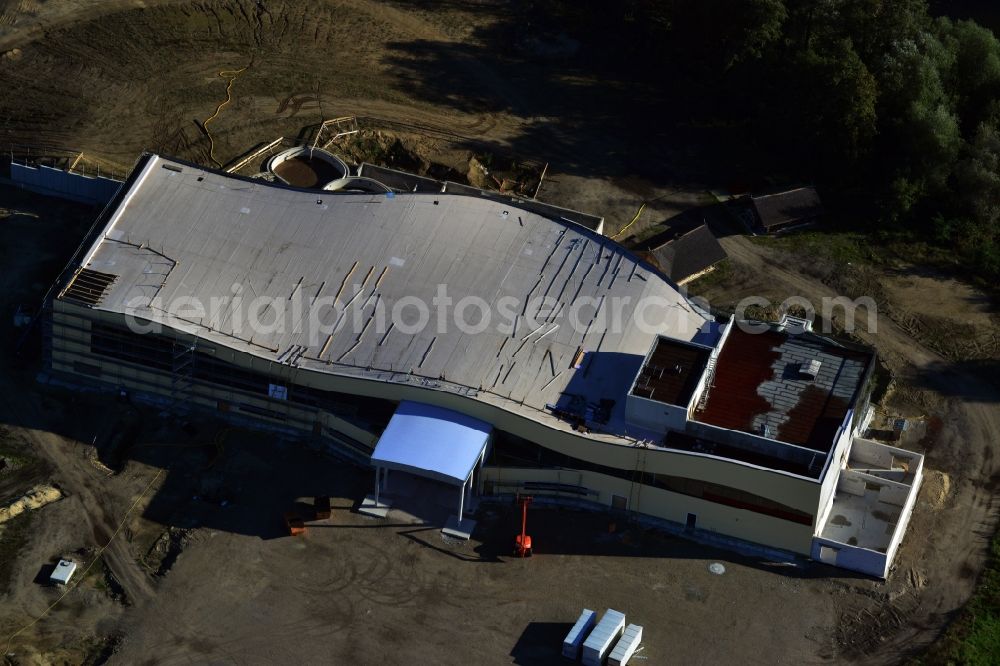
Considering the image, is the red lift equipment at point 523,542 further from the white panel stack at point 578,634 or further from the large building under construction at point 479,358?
the white panel stack at point 578,634

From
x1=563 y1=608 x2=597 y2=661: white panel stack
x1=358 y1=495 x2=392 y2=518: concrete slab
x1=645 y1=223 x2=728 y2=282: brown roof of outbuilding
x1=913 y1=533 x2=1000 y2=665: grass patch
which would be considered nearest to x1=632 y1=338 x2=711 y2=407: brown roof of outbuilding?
x1=563 y1=608 x2=597 y2=661: white panel stack

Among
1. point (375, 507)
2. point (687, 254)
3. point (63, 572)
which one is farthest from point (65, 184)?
point (687, 254)

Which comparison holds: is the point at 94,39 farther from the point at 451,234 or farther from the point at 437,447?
→ the point at 437,447

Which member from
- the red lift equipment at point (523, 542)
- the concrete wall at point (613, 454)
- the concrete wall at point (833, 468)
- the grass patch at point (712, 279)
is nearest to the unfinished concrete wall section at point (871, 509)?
the concrete wall at point (833, 468)

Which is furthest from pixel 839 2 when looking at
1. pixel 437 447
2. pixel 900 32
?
pixel 437 447

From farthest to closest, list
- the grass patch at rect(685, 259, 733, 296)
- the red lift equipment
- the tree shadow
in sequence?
1. the tree shadow
2. the grass patch at rect(685, 259, 733, 296)
3. the red lift equipment

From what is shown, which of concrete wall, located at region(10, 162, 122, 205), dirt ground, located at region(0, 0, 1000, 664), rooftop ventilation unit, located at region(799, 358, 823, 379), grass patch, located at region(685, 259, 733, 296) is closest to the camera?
dirt ground, located at region(0, 0, 1000, 664)

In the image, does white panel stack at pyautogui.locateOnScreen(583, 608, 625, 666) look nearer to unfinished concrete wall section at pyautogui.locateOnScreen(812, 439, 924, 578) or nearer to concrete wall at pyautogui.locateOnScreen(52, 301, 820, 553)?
concrete wall at pyautogui.locateOnScreen(52, 301, 820, 553)

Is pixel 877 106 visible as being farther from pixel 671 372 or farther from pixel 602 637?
pixel 602 637

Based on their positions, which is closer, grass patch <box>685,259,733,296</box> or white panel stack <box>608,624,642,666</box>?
white panel stack <box>608,624,642,666</box>
